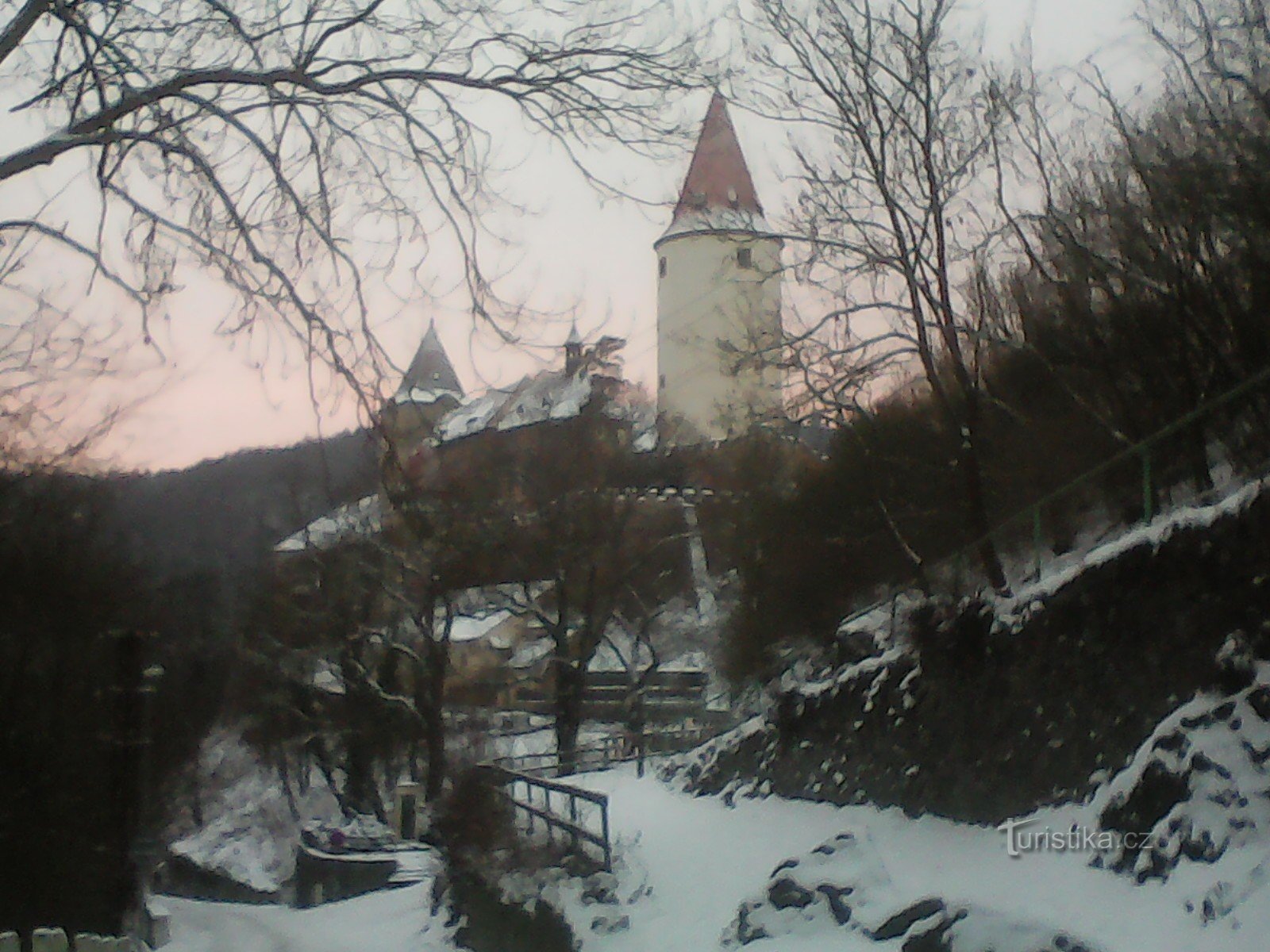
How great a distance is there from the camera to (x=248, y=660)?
33.6 feet

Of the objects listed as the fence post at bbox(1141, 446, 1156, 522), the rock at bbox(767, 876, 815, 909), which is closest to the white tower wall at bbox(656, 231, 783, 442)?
the fence post at bbox(1141, 446, 1156, 522)

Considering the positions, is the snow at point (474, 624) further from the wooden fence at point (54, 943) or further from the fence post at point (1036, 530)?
the wooden fence at point (54, 943)

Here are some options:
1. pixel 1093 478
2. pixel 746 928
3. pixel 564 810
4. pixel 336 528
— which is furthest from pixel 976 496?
pixel 336 528

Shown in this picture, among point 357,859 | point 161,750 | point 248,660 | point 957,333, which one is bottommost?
point 357,859

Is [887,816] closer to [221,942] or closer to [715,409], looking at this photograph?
[715,409]

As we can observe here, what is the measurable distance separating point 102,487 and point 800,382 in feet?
17.7

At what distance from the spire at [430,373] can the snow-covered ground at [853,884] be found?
2.83 metres

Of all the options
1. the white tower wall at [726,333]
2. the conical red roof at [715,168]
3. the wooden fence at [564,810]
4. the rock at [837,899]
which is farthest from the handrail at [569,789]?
the conical red roof at [715,168]

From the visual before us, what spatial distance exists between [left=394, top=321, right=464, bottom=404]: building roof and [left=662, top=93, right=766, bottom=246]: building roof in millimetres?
1476

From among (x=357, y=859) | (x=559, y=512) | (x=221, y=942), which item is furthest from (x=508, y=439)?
(x=221, y=942)

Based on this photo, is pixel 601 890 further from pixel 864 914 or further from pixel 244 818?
pixel 244 818

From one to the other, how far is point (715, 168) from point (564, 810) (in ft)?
13.3

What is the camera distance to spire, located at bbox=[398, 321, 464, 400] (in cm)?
436

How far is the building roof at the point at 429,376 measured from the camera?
14.3ft
